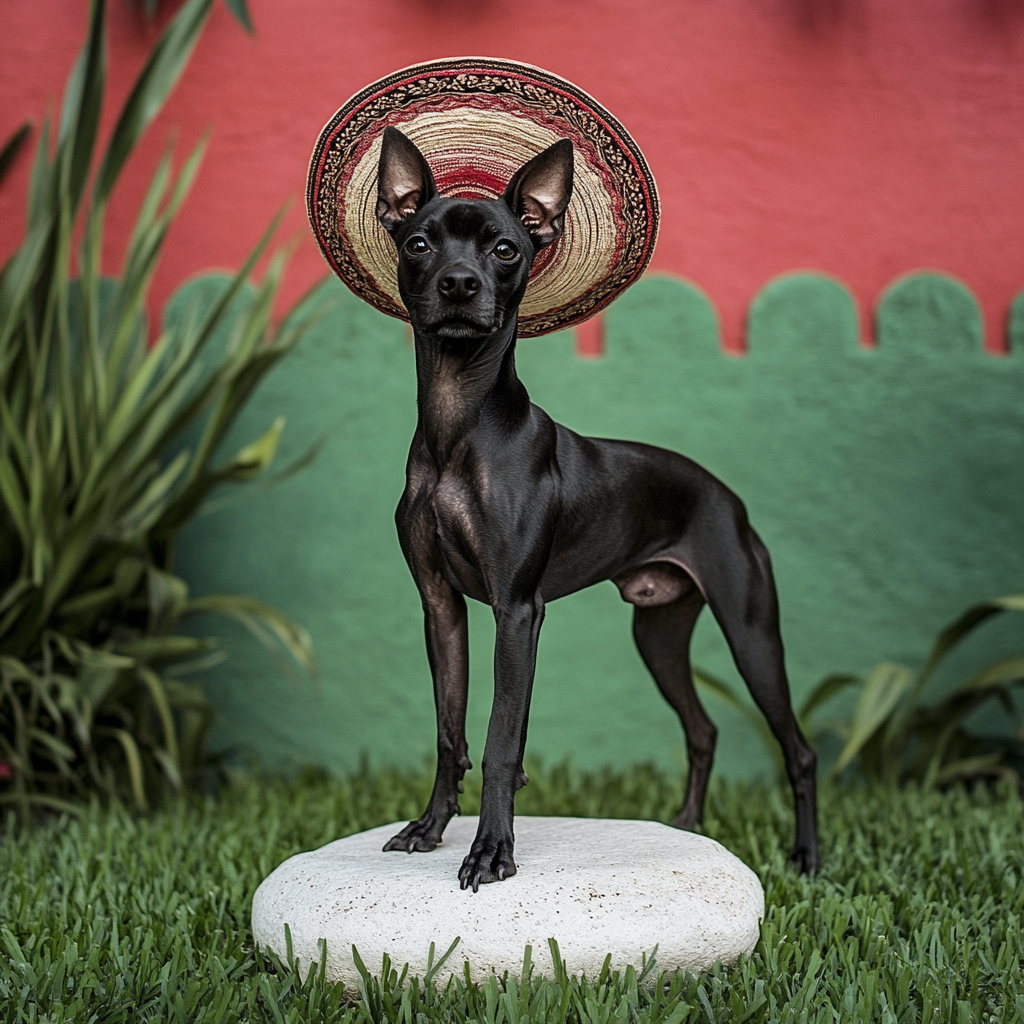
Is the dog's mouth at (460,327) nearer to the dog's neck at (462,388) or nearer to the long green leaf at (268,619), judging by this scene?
the dog's neck at (462,388)

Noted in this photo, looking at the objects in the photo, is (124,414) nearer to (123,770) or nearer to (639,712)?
(123,770)

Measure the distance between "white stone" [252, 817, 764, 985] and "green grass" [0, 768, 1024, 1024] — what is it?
0.16ft

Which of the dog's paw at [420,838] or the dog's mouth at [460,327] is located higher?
the dog's mouth at [460,327]

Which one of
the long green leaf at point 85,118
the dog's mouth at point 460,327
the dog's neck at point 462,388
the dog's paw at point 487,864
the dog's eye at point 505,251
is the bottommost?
the dog's paw at point 487,864

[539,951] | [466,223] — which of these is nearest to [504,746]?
[539,951]

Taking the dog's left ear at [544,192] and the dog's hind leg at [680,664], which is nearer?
the dog's left ear at [544,192]

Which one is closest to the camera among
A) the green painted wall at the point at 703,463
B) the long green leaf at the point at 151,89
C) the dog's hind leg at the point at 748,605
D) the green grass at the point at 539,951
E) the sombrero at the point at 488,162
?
the green grass at the point at 539,951

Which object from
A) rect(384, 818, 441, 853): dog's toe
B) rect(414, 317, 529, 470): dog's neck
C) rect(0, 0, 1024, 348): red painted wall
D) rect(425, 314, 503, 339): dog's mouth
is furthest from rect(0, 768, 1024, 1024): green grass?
rect(0, 0, 1024, 348): red painted wall

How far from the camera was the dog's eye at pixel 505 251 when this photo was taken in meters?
1.98

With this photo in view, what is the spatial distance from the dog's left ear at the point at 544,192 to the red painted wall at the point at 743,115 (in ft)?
7.34

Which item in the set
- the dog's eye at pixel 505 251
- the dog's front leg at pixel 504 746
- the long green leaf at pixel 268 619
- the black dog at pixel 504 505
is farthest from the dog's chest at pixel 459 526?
the long green leaf at pixel 268 619

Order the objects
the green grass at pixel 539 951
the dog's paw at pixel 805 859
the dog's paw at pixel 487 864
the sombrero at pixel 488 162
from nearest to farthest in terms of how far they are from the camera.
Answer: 1. the green grass at pixel 539 951
2. the dog's paw at pixel 487 864
3. the sombrero at pixel 488 162
4. the dog's paw at pixel 805 859

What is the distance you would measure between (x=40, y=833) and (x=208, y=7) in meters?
2.57

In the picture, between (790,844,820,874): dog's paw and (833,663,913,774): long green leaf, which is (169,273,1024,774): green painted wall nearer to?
(833,663,913,774): long green leaf
